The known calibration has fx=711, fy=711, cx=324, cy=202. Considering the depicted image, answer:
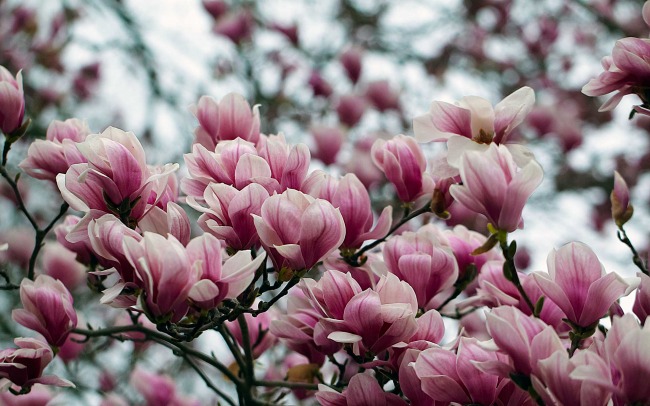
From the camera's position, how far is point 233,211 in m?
0.86

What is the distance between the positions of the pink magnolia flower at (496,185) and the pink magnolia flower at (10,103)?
707 millimetres

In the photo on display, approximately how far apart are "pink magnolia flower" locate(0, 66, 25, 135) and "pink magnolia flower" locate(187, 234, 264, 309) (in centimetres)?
51

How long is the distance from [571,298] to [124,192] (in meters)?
0.55

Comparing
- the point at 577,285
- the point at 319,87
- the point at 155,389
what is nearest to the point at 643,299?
the point at 577,285

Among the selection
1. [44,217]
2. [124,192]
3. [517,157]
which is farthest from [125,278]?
[44,217]

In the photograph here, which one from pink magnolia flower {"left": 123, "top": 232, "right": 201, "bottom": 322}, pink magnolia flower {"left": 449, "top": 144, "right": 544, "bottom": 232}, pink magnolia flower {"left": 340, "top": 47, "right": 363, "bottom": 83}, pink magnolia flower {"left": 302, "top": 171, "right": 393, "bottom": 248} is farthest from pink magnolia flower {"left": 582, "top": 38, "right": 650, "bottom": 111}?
pink magnolia flower {"left": 340, "top": 47, "right": 363, "bottom": 83}

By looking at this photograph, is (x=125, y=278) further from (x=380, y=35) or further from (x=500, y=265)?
(x=380, y=35)

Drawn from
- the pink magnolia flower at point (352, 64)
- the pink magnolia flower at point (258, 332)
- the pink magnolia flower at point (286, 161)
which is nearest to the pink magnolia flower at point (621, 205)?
the pink magnolia flower at point (286, 161)

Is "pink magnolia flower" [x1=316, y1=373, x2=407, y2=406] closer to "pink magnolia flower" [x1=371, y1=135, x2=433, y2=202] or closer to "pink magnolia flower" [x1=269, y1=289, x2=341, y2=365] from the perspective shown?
"pink magnolia flower" [x1=269, y1=289, x2=341, y2=365]

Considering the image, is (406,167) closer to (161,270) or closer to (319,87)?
(161,270)

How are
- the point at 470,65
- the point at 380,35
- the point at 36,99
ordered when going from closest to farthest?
the point at 36,99, the point at 380,35, the point at 470,65

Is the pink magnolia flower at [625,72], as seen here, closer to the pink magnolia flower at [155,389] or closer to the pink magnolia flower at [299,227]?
the pink magnolia flower at [299,227]

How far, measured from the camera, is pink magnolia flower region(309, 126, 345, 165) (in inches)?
87.9

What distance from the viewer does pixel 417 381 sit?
2.70 feet
